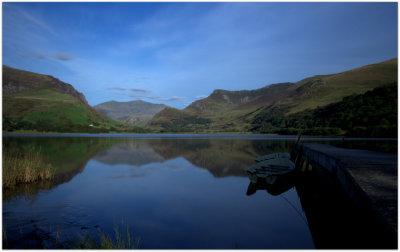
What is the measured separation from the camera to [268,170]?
16.8m

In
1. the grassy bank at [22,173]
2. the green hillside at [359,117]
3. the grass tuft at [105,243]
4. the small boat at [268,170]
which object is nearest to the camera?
the grass tuft at [105,243]

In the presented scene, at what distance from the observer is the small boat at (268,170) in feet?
54.1

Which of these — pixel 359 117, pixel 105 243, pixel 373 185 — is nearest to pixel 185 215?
pixel 105 243

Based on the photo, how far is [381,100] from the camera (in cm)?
12675

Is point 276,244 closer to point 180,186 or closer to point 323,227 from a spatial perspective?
point 323,227

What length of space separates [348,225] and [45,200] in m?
13.5

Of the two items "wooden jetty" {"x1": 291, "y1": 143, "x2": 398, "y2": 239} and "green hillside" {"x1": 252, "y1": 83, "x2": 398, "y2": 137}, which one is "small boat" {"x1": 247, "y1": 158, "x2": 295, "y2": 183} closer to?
"wooden jetty" {"x1": 291, "y1": 143, "x2": 398, "y2": 239}

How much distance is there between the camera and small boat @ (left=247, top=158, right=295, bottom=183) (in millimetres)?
16500

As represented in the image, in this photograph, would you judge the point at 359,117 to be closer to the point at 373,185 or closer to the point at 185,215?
the point at 373,185

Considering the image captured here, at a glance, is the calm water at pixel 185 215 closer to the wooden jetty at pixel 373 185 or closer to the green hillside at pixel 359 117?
the wooden jetty at pixel 373 185

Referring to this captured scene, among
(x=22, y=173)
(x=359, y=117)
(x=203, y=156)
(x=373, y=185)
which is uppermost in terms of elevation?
(x=359, y=117)

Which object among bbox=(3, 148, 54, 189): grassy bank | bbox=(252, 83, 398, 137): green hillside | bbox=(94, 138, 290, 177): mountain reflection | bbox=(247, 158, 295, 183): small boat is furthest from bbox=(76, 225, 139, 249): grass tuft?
bbox=(252, 83, 398, 137): green hillside

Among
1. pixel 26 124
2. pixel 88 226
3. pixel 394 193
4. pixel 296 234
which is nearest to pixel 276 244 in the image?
pixel 296 234

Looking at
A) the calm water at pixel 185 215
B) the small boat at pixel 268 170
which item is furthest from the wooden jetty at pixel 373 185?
the small boat at pixel 268 170
